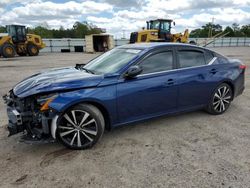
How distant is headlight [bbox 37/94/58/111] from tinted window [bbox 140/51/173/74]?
1502mm

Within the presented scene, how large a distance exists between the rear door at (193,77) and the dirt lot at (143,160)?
513 mm

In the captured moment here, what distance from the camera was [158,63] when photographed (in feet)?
12.0

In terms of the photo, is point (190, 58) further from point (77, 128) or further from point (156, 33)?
point (156, 33)

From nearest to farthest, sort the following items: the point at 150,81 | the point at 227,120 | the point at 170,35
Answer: the point at 150,81
the point at 227,120
the point at 170,35

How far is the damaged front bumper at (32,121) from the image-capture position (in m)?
2.82

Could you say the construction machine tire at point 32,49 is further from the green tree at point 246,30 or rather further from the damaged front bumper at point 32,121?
the green tree at point 246,30

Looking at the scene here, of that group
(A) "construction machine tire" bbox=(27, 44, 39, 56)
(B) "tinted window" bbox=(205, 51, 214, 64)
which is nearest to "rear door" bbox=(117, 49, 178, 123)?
(B) "tinted window" bbox=(205, 51, 214, 64)

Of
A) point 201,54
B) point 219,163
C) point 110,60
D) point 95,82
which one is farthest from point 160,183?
point 201,54

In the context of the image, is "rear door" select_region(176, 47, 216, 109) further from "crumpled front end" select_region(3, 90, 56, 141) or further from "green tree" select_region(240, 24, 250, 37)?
"green tree" select_region(240, 24, 250, 37)

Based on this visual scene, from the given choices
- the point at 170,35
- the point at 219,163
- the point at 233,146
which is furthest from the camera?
the point at 170,35

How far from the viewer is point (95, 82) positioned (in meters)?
3.08

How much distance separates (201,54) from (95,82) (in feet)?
7.76

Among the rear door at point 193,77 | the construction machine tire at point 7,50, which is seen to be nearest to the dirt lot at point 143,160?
the rear door at point 193,77

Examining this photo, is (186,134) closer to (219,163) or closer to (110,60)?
(219,163)
